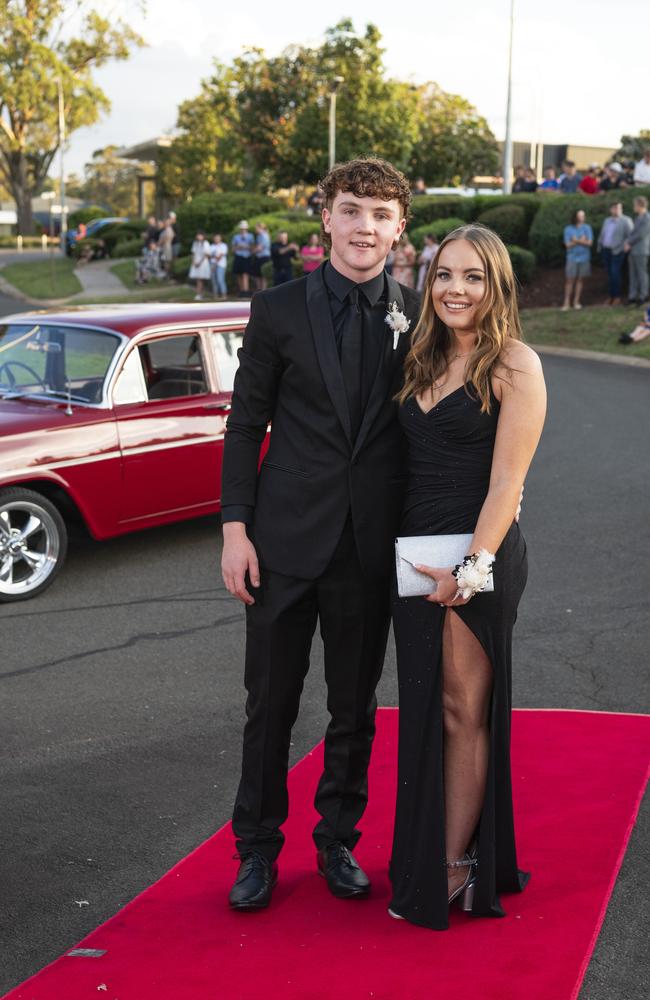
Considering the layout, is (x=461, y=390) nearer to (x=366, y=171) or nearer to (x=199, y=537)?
(x=366, y=171)

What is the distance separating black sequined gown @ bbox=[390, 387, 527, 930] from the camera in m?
3.27

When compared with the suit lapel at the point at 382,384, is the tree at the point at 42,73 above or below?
above

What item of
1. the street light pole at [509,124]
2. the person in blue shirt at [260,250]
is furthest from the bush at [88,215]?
the person in blue shirt at [260,250]

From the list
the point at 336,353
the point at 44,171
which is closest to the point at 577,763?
the point at 336,353

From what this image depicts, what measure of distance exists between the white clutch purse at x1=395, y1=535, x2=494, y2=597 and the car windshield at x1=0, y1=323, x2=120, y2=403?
4351 mm

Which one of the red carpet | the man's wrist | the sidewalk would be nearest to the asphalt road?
the red carpet

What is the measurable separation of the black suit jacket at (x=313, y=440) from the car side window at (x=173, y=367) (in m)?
4.13

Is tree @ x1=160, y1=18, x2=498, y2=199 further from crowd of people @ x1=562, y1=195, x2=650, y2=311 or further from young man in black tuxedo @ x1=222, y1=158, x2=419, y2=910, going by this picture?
young man in black tuxedo @ x1=222, y1=158, x2=419, y2=910

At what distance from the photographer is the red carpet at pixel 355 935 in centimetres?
312

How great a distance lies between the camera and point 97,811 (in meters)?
4.30

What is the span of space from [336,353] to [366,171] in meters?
0.53

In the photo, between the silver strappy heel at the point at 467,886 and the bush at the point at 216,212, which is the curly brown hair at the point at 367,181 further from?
the bush at the point at 216,212

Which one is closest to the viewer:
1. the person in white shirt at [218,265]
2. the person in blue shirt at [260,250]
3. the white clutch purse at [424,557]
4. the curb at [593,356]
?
the white clutch purse at [424,557]

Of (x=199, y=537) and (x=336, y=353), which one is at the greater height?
(x=336, y=353)
